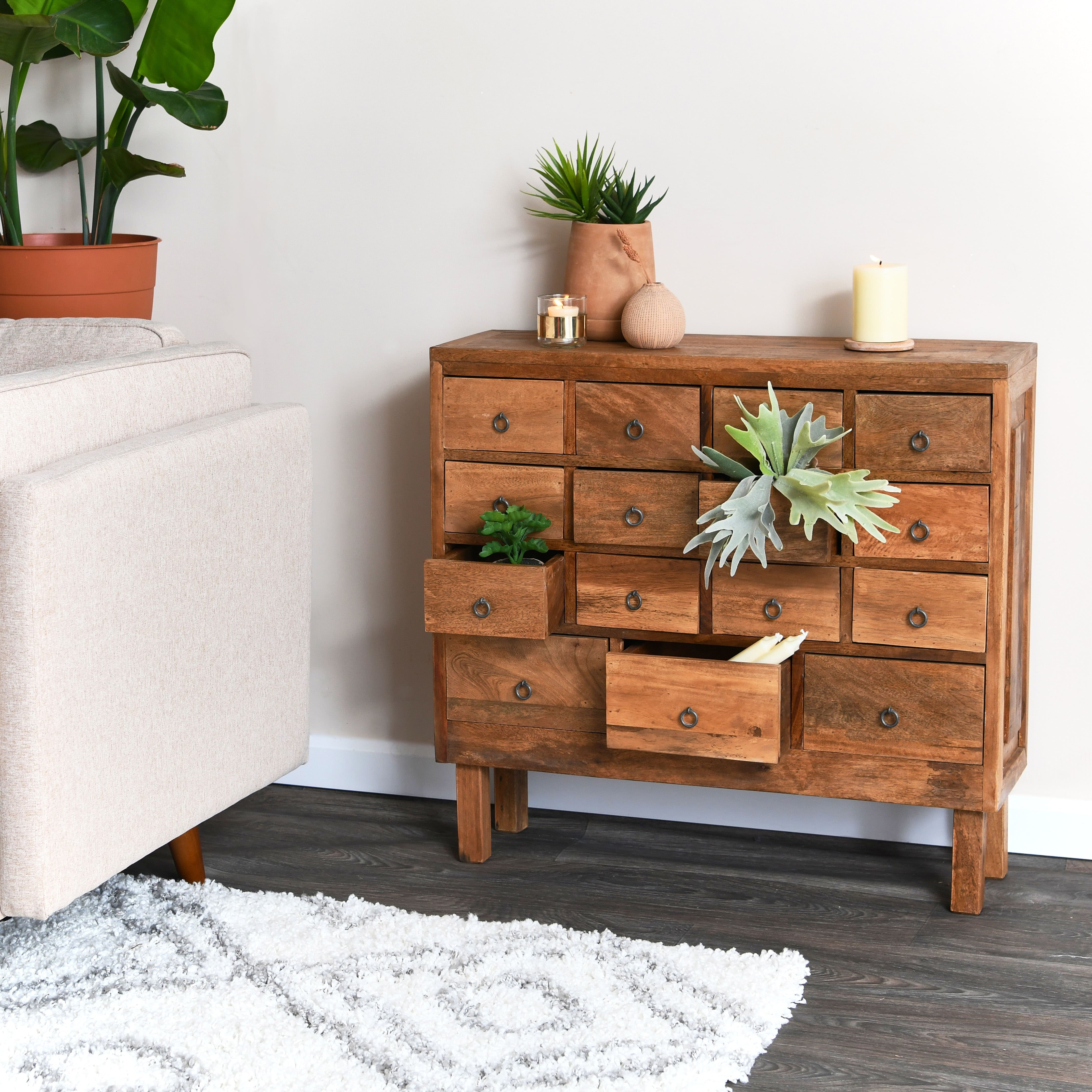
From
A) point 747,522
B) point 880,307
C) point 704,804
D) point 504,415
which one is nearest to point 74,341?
point 504,415

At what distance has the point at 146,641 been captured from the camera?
5.74 feet

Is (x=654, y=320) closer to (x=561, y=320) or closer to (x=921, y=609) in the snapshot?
(x=561, y=320)

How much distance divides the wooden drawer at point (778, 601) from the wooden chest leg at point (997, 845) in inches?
18.0

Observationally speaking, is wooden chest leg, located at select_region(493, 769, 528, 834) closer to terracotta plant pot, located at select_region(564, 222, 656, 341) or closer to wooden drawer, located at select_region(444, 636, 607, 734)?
wooden drawer, located at select_region(444, 636, 607, 734)

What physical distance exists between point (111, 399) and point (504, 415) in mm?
582

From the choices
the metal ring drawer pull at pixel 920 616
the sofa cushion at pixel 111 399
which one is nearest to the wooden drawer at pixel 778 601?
the metal ring drawer pull at pixel 920 616

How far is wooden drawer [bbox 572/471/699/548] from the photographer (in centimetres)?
200

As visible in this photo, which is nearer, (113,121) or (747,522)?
(747,522)

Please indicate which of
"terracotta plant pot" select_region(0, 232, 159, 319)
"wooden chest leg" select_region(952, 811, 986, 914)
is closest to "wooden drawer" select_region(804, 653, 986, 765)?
"wooden chest leg" select_region(952, 811, 986, 914)

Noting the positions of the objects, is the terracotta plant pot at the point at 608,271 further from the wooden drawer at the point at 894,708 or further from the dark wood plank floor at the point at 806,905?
the dark wood plank floor at the point at 806,905

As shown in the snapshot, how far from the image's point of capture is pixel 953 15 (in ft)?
6.86

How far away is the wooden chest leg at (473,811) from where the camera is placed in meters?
2.22

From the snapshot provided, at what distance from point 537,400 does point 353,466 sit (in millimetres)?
623

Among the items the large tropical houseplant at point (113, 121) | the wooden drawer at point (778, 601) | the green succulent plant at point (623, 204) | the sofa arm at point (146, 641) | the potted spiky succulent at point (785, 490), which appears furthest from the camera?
the large tropical houseplant at point (113, 121)
